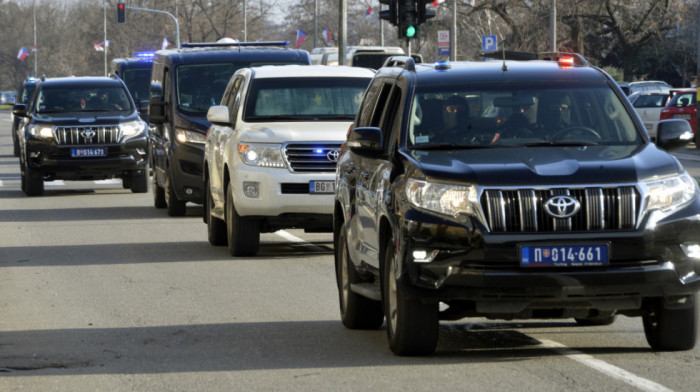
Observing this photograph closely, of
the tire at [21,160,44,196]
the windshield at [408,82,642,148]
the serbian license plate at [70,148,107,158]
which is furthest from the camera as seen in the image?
the tire at [21,160,44,196]

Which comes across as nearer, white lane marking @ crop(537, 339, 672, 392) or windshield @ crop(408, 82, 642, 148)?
white lane marking @ crop(537, 339, 672, 392)

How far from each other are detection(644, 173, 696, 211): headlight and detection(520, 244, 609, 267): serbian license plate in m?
0.41

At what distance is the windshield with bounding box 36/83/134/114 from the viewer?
24.6 m

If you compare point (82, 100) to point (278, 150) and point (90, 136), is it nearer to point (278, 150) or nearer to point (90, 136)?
point (90, 136)

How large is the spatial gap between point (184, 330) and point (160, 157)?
1096 centimetres

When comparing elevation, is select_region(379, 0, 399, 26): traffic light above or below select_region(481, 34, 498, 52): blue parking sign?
above

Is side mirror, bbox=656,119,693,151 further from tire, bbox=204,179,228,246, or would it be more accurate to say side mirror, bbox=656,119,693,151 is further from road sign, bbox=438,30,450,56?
road sign, bbox=438,30,450,56

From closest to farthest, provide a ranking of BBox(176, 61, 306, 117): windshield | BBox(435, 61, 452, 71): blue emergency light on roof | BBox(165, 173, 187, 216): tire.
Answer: BBox(435, 61, 452, 71): blue emergency light on roof → BBox(176, 61, 306, 117): windshield → BBox(165, 173, 187, 216): tire

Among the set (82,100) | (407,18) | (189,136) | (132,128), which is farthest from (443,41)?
(189,136)

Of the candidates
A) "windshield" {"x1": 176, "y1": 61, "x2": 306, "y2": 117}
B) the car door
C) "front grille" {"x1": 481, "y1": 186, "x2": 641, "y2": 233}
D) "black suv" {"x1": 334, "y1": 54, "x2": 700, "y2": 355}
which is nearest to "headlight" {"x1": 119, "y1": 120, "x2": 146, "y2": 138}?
"windshield" {"x1": 176, "y1": 61, "x2": 306, "y2": 117}

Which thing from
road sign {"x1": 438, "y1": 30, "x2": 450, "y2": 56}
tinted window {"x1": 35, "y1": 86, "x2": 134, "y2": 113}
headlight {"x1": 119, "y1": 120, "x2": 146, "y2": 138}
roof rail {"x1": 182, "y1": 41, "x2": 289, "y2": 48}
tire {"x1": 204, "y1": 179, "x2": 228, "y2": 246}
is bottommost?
tire {"x1": 204, "y1": 179, "x2": 228, "y2": 246}

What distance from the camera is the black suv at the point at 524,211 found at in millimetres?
7582

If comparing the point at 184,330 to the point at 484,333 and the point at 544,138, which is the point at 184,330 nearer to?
the point at 484,333

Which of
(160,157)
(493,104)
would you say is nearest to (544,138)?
(493,104)
